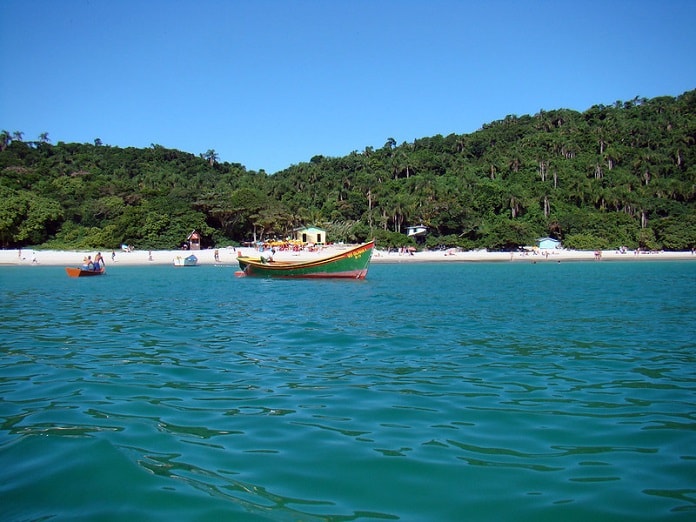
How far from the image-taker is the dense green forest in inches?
2397

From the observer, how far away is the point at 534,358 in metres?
8.17

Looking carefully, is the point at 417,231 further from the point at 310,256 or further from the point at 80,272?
the point at 80,272

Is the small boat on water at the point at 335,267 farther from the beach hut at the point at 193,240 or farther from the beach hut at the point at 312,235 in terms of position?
the beach hut at the point at 312,235

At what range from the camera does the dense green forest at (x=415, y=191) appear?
60.9 m

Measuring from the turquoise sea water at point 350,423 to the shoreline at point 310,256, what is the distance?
41.2m

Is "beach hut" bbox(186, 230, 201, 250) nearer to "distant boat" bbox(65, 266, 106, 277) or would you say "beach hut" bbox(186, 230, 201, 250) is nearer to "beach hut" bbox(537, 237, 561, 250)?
"distant boat" bbox(65, 266, 106, 277)

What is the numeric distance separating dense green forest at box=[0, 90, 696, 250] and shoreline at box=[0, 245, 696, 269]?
4.47 m

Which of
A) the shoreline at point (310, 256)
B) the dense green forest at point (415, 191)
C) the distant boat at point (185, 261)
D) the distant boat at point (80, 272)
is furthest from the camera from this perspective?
the dense green forest at point (415, 191)

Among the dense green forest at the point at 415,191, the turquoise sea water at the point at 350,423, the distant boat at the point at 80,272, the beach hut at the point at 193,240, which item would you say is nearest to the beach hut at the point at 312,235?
the dense green forest at the point at 415,191

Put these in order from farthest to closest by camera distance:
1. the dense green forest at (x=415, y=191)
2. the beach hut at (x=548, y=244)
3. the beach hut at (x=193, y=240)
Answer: the beach hut at (x=548, y=244), the dense green forest at (x=415, y=191), the beach hut at (x=193, y=240)

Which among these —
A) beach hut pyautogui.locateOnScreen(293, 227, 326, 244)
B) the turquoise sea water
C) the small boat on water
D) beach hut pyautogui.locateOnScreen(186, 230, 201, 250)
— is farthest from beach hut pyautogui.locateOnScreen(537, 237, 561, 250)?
the turquoise sea water

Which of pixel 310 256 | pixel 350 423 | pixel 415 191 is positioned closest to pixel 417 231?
pixel 415 191

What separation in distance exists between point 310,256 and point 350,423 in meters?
47.8

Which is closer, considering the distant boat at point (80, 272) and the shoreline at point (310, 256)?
the distant boat at point (80, 272)
